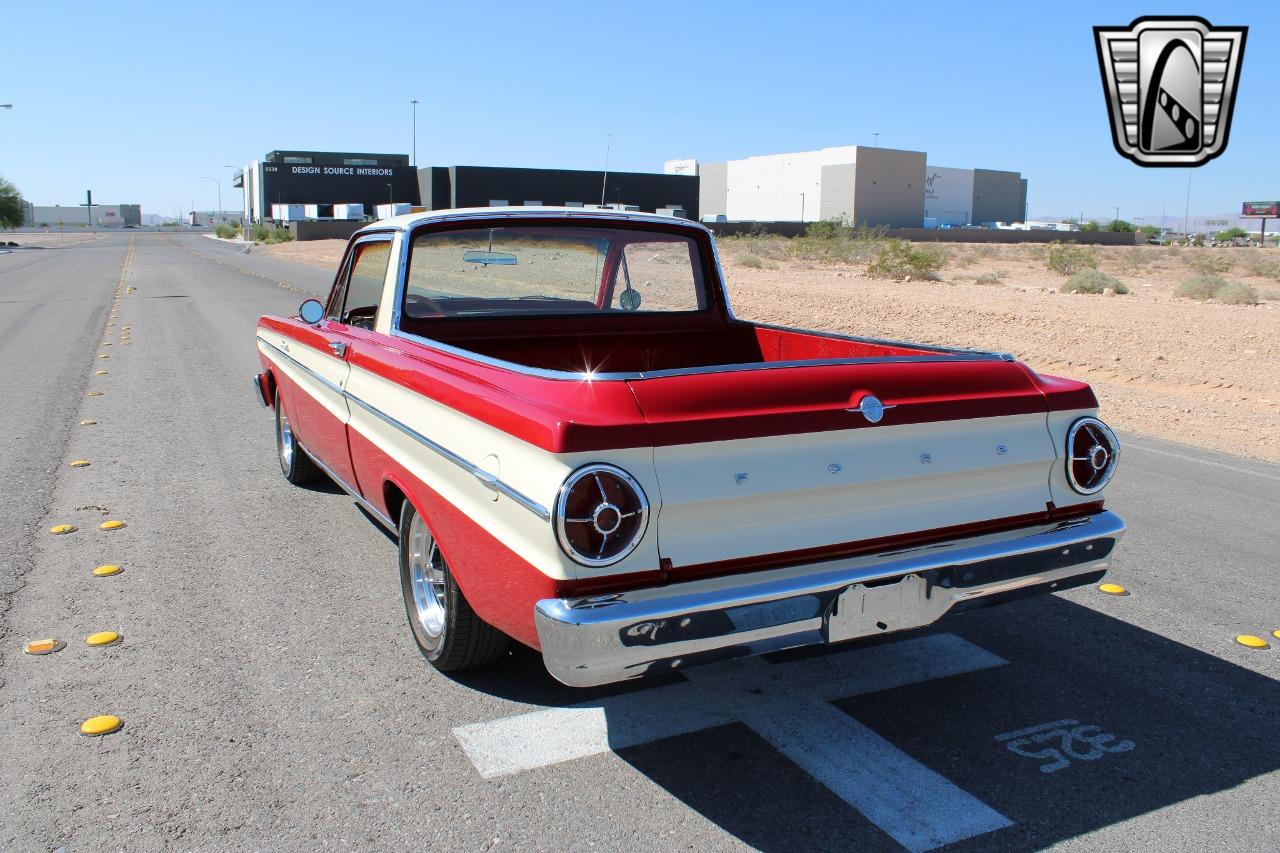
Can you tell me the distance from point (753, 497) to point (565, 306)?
95.6 inches

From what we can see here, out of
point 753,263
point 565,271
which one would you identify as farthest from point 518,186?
point 565,271

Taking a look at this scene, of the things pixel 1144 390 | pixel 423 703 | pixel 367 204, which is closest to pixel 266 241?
pixel 367 204

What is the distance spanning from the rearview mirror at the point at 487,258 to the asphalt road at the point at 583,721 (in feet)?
4.96

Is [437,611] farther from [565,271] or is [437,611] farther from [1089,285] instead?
[1089,285]

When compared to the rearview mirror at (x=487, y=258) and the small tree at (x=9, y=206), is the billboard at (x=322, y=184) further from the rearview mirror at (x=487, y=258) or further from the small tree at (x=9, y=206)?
the rearview mirror at (x=487, y=258)

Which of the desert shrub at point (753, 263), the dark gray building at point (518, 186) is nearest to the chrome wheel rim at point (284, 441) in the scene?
the desert shrub at point (753, 263)

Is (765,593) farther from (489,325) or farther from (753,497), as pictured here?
(489,325)

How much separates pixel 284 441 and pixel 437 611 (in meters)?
3.19

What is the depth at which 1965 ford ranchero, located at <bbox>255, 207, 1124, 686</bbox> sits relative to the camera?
288 cm

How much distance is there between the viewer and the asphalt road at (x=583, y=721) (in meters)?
3.03

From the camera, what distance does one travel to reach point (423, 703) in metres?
3.77

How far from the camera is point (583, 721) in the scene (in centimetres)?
365

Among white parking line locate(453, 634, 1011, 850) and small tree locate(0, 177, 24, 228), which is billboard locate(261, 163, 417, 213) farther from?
white parking line locate(453, 634, 1011, 850)

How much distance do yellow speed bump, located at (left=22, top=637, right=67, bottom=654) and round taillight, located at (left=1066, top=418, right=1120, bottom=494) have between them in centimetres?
381
